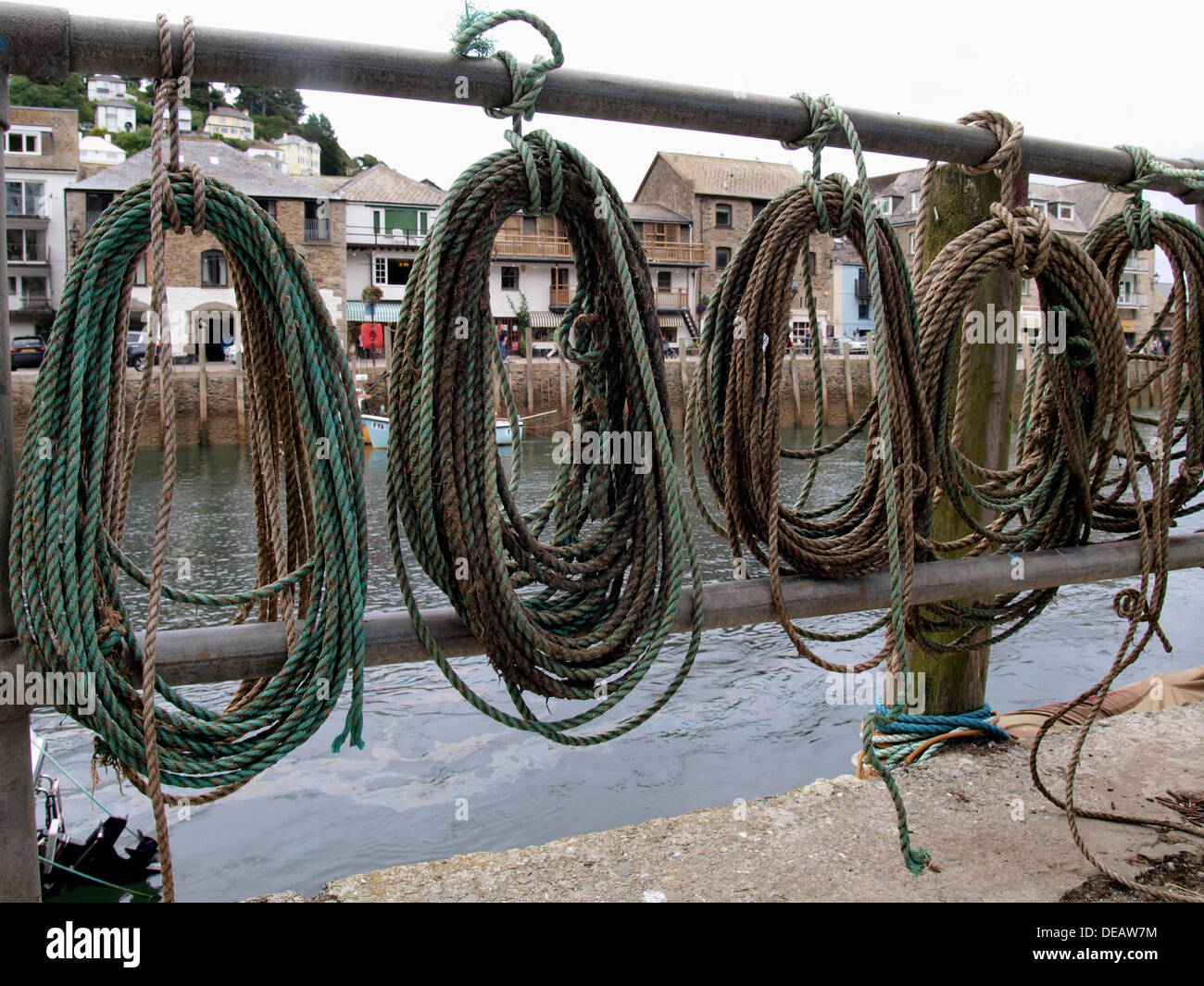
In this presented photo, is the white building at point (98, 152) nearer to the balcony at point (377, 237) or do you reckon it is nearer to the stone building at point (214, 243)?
the stone building at point (214, 243)

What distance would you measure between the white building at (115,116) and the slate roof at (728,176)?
2469 inches

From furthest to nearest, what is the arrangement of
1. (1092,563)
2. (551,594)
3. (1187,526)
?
(1187,526) → (1092,563) → (551,594)

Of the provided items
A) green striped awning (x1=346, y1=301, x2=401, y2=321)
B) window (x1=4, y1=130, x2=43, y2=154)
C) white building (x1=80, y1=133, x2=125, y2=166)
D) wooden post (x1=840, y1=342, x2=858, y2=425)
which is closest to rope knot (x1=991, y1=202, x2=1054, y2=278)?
wooden post (x1=840, y1=342, x2=858, y2=425)

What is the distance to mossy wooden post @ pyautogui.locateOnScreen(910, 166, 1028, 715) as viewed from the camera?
12.1 ft

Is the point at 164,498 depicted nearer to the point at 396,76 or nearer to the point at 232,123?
the point at 396,76

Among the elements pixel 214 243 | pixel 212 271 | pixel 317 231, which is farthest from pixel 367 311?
pixel 214 243

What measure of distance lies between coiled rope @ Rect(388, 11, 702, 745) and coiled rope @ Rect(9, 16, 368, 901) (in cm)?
16

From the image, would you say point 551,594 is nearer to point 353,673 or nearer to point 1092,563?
point 353,673

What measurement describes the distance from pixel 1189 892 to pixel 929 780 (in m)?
0.91

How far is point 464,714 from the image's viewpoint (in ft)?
28.3

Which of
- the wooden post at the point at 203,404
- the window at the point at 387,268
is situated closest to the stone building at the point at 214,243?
the window at the point at 387,268

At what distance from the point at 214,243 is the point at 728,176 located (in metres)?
24.3

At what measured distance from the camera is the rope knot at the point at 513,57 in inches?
91.4
